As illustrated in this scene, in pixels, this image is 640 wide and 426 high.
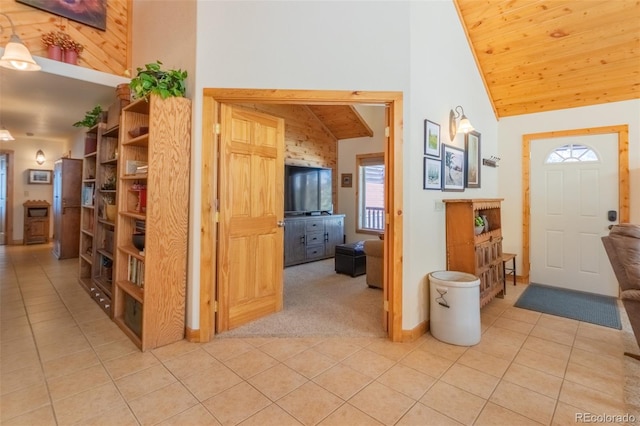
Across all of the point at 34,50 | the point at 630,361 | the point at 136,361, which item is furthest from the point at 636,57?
the point at 34,50

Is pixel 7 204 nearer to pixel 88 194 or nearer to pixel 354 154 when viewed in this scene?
pixel 88 194

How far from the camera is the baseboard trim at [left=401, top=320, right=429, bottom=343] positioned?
267cm

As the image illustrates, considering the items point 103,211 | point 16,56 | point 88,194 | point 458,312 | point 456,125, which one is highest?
point 16,56

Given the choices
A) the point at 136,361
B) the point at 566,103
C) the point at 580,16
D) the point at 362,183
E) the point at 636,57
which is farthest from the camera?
the point at 362,183

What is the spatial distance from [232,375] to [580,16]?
4527 mm

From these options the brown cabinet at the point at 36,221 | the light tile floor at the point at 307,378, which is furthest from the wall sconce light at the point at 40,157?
the light tile floor at the point at 307,378

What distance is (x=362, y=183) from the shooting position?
22.0 feet

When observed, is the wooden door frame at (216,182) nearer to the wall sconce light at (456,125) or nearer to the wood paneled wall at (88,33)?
the wall sconce light at (456,125)

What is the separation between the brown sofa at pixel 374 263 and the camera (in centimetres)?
405

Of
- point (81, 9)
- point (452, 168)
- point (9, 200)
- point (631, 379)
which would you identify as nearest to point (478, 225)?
point (452, 168)

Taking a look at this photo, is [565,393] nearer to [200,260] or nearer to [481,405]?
[481,405]

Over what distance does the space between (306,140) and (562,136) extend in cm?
417

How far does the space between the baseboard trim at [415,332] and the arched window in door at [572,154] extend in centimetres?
316

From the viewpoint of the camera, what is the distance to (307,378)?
6.93ft
